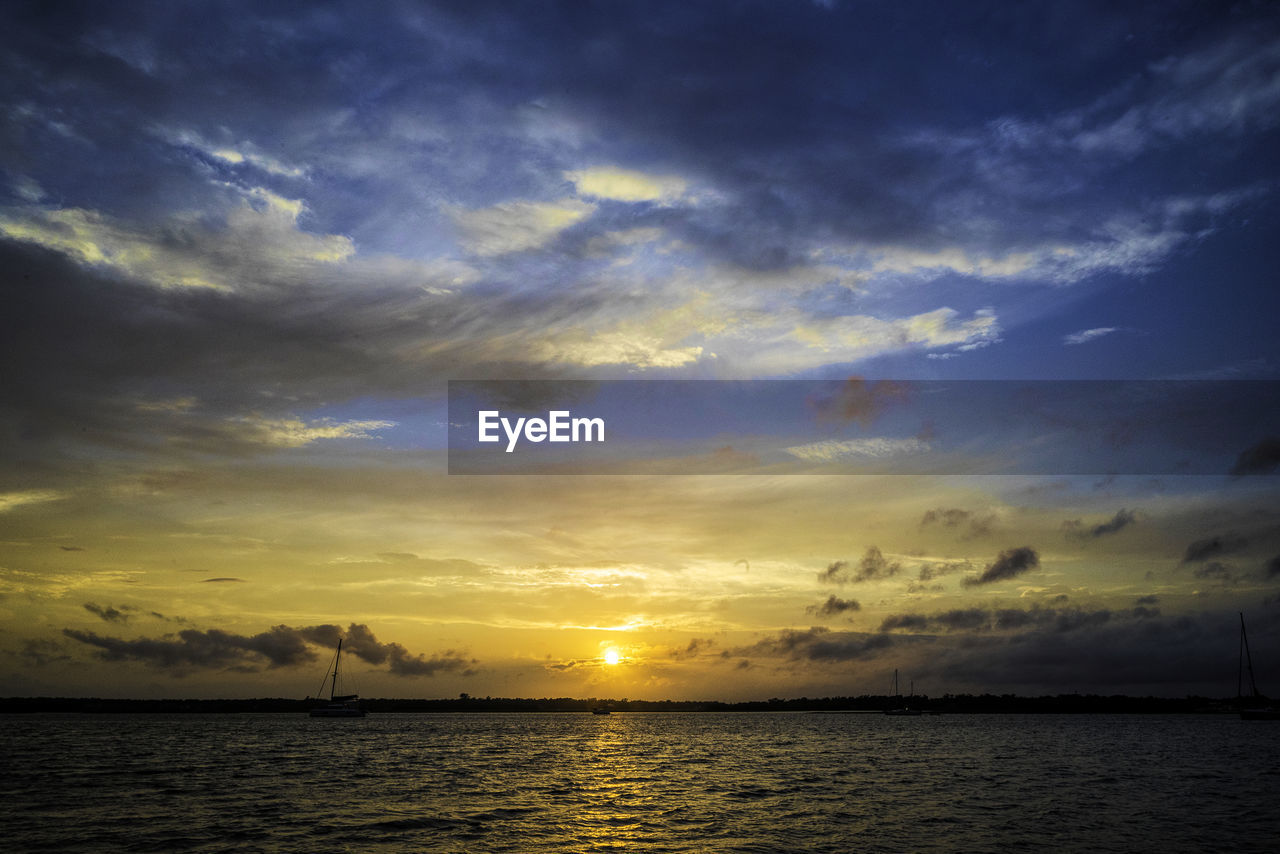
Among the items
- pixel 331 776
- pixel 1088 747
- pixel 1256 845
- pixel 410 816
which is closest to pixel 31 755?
pixel 331 776

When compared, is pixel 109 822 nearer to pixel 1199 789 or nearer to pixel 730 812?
pixel 730 812

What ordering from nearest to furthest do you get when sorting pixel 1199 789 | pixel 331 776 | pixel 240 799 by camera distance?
pixel 240 799
pixel 1199 789
pixel 331 776

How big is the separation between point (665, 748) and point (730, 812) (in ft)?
303

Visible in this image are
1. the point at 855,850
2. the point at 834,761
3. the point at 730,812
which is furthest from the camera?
the point at 834,761

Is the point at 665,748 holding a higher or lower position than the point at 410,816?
lower

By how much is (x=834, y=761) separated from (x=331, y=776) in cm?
5965

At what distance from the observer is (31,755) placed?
353ft

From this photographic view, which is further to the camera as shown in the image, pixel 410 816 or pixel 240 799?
pixel 240 799

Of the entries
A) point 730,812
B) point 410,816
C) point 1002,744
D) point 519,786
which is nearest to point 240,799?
point 410,816

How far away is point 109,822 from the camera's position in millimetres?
50750

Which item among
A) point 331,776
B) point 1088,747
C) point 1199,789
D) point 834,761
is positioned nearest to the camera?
point 1199,789

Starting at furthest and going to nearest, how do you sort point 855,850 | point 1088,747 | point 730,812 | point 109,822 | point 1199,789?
point 1088,747
point 1199,789
point 730,812
point 109,822
point 855,850

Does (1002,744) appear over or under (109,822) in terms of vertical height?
under

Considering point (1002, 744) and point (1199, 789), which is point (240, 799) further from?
point (1002, 744)
